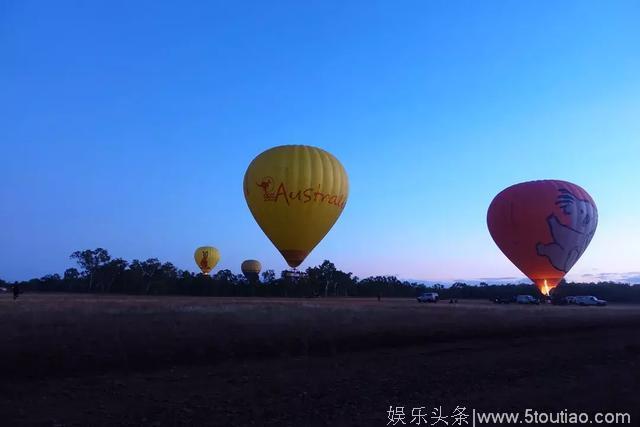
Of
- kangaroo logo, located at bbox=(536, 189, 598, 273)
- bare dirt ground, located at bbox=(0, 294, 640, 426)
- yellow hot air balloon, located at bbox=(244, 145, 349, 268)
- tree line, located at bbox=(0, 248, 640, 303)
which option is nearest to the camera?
bare dirt ground, located at bbox=(0, 294, 640, 426)

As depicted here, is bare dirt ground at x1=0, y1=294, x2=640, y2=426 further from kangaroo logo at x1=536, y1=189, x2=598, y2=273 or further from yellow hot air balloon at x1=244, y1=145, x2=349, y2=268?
kangaroo logo at x1=536, y1=189, x2=598, y2=273

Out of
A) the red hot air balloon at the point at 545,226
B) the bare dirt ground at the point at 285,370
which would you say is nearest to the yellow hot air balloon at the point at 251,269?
the red hot air balloon at the point at 545,226

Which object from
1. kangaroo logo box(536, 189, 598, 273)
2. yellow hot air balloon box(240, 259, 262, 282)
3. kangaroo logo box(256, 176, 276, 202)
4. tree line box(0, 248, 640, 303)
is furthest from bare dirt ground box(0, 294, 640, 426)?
yellow hot air balloon box(240, 259, 262, 282)

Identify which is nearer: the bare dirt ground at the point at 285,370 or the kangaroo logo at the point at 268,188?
the bare dirt ground at the point at 285,370

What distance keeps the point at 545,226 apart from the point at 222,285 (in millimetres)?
58213

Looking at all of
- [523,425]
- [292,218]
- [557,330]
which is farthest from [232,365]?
[292,218]

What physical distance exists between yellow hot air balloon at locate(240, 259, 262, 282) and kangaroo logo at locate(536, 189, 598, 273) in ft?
261

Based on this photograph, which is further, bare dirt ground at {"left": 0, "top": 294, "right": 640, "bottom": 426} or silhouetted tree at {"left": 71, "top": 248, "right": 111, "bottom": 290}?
silhouetted tree at {"left": 71, "top": 248, "right": 111, "bottom": 290}

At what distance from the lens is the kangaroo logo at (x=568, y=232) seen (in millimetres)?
36469

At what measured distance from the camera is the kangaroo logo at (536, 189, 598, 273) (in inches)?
1436

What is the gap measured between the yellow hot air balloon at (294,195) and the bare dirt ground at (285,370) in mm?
12322

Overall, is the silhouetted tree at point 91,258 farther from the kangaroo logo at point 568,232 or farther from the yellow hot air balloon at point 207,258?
the kangaroo logo at point 568,232

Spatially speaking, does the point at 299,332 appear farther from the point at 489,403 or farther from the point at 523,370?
the point at 489,403

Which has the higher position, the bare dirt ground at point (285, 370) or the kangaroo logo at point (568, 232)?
the kangaroo logo at point (568, 232)
